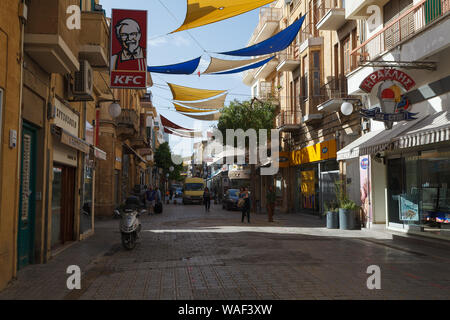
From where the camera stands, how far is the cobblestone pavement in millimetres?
5945

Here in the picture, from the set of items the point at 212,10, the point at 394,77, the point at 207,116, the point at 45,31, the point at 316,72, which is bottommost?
the point at 45,31

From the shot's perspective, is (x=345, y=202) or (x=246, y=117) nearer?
(x=345, y=202)

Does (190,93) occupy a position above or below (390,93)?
above

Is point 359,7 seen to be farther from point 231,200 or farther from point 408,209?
point 231,200

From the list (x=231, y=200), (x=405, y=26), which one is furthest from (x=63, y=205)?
(x=231, y=200)

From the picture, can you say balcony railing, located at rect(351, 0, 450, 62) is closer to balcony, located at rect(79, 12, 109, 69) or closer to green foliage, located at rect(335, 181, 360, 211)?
green foliage, located at rect(335, 181, 360, 211)

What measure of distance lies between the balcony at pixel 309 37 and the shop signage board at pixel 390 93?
357 inches

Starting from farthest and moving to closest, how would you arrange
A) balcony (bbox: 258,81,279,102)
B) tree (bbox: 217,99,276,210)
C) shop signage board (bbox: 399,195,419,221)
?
1. balcony (bbox: 258,81,279,102)
2. tree (bbox: 217,99,276,210)
3. shop signage board (bbox: 399,195,419,221)

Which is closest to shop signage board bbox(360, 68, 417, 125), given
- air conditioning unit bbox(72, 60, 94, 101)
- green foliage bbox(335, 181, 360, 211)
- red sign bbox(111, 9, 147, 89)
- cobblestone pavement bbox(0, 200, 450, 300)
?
cobblestone pavement bbox(0, 200, 450, 300)

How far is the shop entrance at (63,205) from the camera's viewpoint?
1010 centimetres

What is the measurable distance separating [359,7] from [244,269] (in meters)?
Answer: 10.8

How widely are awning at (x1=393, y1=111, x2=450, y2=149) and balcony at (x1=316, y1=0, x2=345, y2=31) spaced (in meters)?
7.78

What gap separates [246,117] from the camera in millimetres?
25688
